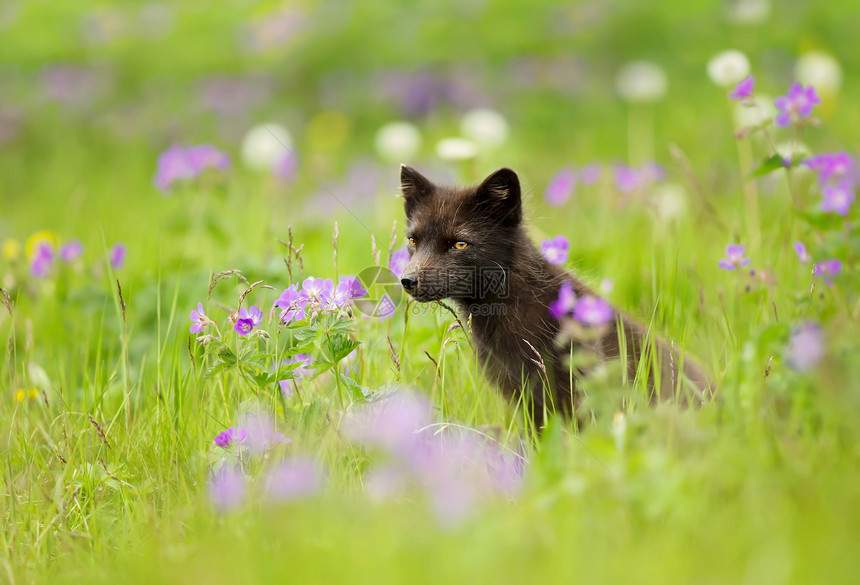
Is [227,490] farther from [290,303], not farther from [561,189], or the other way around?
[561,189]

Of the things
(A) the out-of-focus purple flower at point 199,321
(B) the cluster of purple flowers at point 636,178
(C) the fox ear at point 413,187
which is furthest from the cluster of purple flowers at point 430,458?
(B) the cluster of purple flowers at point 636,178

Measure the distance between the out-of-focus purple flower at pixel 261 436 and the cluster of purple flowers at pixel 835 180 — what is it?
2.44 m

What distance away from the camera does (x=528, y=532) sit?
194 cm

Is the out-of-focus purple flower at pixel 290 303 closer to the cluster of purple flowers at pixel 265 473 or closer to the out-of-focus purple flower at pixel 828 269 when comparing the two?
the cluster of purple flowers at pixel 265 473

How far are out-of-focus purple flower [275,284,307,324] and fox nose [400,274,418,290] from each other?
0.50 meters

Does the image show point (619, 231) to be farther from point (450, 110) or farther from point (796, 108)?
point (450, 110)

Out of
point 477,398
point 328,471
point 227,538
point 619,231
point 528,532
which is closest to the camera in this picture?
point 528,532

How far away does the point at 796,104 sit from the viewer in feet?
11.7

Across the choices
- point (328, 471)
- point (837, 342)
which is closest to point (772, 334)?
point (837, 342)

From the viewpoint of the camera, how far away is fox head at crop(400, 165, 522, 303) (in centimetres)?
353

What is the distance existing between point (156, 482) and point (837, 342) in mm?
2329

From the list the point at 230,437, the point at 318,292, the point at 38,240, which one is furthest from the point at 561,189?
the point at 230,437

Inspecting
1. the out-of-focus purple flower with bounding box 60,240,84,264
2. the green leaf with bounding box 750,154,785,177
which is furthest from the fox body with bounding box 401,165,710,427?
the out-of-focus purple flower with bounding box 60,240,84,264

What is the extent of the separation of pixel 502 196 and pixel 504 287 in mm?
423
